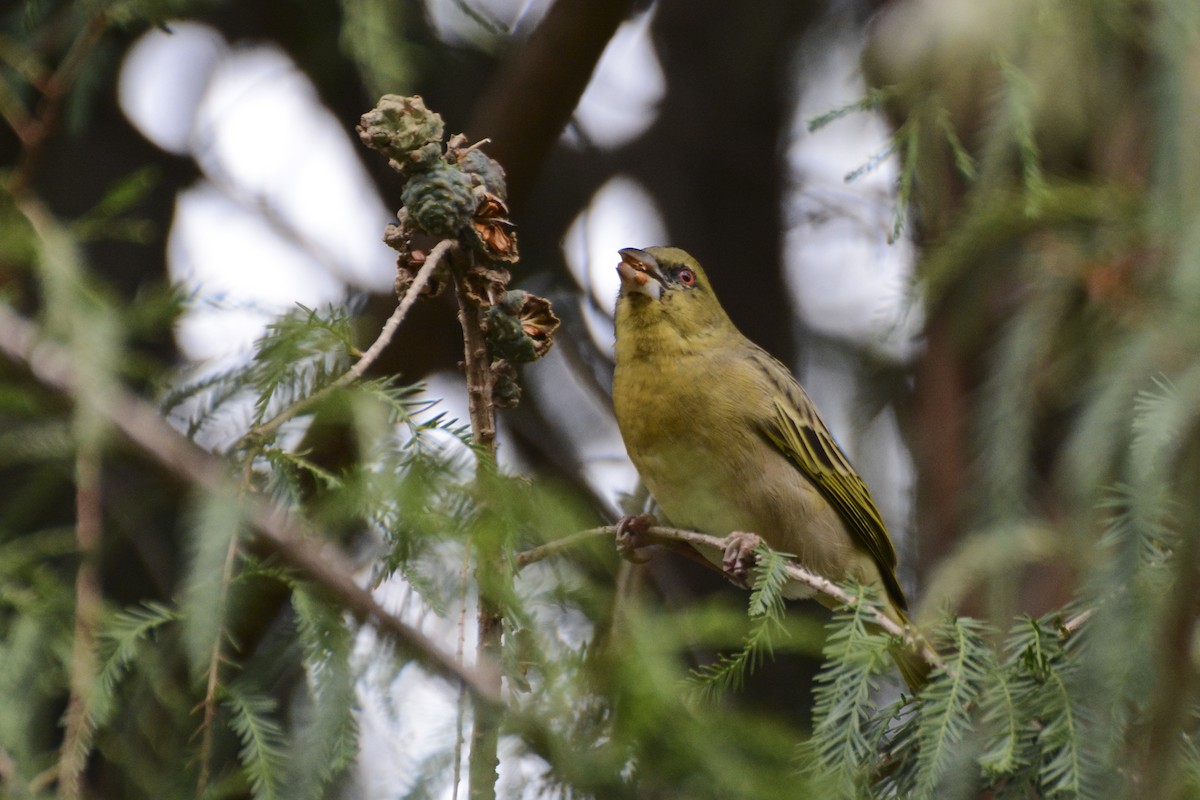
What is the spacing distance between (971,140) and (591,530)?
3.60 meters

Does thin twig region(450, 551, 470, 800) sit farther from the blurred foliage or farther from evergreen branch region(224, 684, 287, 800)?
evergreen branch region(224, 684, 287, 800)

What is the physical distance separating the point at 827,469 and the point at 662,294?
78 centimetres

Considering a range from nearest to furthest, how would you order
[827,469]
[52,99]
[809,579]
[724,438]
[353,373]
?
[353,373] → [809,579] → [52,99] → [724,438] → [827,469]

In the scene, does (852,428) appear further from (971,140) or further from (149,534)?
(149,534)

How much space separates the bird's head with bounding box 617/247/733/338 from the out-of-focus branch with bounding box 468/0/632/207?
46 cm

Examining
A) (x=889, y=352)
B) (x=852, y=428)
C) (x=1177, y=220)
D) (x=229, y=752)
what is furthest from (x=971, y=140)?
(x=229, y=752)

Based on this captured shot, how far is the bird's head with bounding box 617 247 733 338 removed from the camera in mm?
4012

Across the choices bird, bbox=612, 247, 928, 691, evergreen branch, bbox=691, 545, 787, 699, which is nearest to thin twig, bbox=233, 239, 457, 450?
evergreen branch, bbox=691, 545, 787, 699

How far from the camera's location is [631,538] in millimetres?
3363

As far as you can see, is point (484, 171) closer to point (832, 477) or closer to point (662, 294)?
point (662, 294)

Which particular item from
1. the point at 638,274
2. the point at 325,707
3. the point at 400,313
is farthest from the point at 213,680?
the point at 638,274

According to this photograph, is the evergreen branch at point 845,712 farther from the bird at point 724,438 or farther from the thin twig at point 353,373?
the bird at point 724,438

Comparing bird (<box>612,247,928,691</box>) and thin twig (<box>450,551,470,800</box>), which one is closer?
thin twig (<box>450,551,470,800</box>)

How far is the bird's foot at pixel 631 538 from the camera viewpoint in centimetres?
334
